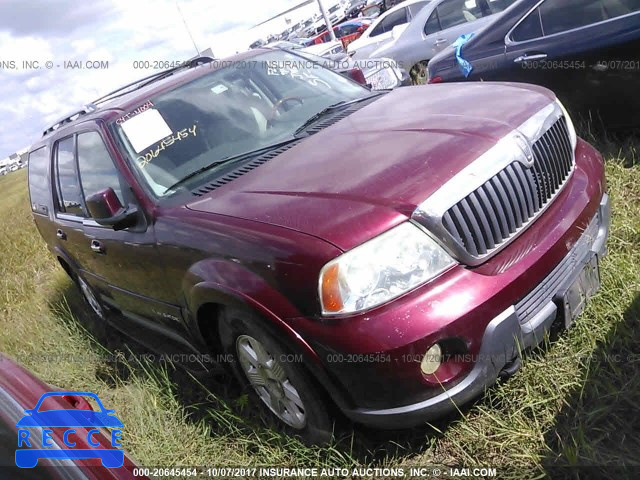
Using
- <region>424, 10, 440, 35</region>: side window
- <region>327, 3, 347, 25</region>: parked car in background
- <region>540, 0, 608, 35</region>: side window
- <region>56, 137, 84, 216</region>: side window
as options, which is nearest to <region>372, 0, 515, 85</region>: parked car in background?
<region>424, 10, 440, 35</region>: side window

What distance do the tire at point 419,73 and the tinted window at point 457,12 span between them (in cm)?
63

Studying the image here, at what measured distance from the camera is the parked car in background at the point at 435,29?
8.24 m

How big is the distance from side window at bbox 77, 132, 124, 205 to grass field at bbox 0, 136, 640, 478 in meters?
1.25

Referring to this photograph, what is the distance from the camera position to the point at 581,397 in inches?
97.9

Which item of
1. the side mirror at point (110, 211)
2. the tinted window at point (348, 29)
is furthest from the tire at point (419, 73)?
the tinted window at point (348, 29)

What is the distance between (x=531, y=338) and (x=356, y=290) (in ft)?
2.49

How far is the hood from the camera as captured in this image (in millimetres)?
2252

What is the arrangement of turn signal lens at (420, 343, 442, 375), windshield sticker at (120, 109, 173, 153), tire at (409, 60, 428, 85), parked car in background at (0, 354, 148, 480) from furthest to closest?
tire at (409, 60, 428, 85) < windshield sticker at (120, 109, 173, 153) < turn signal lens at (420, 343, 442, 375) < parked car in background at (0, 354, 148, 480)

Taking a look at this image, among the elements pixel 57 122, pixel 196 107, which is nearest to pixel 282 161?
pixel 196 107

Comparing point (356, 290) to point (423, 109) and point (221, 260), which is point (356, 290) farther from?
point (423, 109)

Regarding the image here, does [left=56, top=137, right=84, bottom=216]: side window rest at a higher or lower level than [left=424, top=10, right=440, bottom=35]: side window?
higher

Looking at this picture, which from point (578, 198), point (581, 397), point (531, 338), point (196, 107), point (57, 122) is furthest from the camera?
point (57, 122)

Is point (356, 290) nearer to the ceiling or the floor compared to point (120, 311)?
nearer to the ceiling

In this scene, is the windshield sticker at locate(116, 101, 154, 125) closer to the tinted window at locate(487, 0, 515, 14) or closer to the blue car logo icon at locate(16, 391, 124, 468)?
the blue car logo icon at locate(16, 391, 124, 468)
